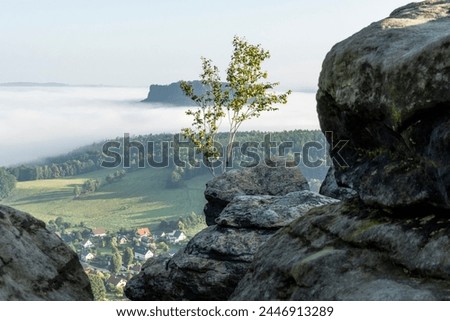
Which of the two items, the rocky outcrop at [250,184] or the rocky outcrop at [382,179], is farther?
the rocky outcrop at [250,184]

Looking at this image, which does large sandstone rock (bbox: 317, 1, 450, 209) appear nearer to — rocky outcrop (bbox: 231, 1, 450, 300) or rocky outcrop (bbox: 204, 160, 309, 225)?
rocky outcrop (bbox: 231, 1, 450, 300)

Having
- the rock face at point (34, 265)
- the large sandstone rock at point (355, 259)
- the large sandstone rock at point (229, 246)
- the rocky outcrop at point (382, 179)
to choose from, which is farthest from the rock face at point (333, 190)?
the rock face at point (34, 265)

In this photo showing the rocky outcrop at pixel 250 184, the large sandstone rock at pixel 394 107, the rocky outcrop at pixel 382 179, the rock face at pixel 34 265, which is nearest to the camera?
the rocky outcrop at pixel 382 179

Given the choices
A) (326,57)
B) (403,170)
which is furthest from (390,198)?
(326,57)

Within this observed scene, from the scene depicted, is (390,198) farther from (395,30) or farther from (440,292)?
(395,30)

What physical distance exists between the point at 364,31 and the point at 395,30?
3.75ft

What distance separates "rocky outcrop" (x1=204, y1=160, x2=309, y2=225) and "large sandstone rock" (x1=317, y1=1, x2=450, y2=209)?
2672 centimetres

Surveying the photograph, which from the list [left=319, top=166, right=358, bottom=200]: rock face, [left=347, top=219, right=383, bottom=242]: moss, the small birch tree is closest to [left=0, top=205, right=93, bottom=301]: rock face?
[left=347, top=219, right=383, bottom=242]: moss

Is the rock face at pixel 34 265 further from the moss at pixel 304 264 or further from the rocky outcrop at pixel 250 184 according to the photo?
the rocky outcrop at pixel 250 184

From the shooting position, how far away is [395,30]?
19.9 metres

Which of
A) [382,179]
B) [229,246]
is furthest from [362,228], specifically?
[229,246]

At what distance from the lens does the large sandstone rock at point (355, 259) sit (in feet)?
51.9

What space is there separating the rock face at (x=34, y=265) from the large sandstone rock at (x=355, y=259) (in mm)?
7806

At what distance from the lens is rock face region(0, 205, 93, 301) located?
882 inches
